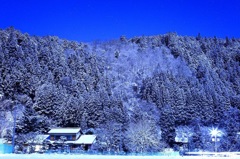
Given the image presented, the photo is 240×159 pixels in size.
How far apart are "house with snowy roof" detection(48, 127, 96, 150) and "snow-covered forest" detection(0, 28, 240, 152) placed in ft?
9.31

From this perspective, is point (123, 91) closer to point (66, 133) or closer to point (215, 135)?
point (66, 133)

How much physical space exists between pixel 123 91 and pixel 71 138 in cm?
4024

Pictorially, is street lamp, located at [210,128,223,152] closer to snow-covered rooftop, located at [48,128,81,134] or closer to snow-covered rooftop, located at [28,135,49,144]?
snow-covered rooftop, located at [48,128,81,134]

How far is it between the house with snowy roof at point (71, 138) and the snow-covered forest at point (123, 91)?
2838mm

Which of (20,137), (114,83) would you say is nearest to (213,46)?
(114,83)

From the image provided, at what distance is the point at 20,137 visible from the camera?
59906 mm

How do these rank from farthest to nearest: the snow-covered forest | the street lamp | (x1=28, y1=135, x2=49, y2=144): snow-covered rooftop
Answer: the snow-covered forest → the street lamp → (x1=28, y1=135, x2=49, y2=144): snow-covered rooftop

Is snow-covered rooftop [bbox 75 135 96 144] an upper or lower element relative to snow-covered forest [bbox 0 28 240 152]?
lower

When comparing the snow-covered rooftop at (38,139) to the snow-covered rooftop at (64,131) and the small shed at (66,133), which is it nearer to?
the small shed at (66,133)

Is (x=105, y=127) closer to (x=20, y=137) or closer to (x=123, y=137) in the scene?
(x=123, y=137)

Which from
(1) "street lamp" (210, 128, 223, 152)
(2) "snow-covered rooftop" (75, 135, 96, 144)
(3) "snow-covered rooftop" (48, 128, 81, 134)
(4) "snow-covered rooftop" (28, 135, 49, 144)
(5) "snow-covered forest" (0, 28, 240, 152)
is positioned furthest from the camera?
(3) "snow-covered rooftop" (48, 128, 81, 134)

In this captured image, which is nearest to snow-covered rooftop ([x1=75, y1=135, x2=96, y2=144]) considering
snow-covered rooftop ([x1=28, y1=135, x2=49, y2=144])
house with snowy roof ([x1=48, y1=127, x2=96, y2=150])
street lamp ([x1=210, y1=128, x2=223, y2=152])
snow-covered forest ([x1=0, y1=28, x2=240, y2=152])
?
house with snowy roof ([x1=48, y1=127, x2=96, y2=150])

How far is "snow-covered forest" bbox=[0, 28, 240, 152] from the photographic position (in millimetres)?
66438

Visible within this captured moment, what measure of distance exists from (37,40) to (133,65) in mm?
35423
